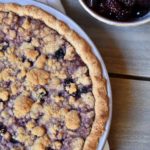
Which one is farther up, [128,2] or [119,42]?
[128,2]

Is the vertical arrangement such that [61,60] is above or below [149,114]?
above

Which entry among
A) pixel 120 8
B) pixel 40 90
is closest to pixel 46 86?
pixel 40 90

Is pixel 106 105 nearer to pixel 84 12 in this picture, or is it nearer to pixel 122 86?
pixel 122 86

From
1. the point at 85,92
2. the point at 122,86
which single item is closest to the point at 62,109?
the point at 85,92

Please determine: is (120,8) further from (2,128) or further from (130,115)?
(2,128)

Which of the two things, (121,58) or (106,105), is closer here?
(106,105)

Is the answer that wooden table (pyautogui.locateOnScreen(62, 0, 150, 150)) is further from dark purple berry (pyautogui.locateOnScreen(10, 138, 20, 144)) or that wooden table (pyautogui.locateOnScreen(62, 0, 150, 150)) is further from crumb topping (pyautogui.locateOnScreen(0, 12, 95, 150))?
dark purple berry (pyautogui.locateOnScreen(10, 138, 20, 144))

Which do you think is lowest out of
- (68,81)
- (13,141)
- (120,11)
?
(13,141)
